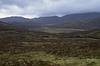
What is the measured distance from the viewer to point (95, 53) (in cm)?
5156

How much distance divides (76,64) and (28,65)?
775 cm

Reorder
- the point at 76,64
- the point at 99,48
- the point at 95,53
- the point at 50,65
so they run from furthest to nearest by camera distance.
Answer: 1. the point at 99,48
2. the point at 95,53
3. the point at 76,64
4. the point at 50,65

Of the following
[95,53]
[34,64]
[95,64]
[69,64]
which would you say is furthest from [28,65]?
[95,53]

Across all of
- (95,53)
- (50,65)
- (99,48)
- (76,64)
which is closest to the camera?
(50,65)

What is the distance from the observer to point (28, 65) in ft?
122

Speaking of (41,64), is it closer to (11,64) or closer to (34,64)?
(34,64)

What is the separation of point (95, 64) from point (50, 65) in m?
6.80

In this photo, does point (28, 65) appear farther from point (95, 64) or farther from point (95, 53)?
point (95, 53)

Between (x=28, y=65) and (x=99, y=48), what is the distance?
79.2ft

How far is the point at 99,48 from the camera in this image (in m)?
56.6

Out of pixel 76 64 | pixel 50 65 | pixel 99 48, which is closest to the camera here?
pixel 50 65

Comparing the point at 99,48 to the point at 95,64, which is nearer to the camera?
the point at 95,64

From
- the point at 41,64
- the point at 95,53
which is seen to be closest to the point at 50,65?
the point at 41,64

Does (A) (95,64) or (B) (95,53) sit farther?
(B) (95,53)
